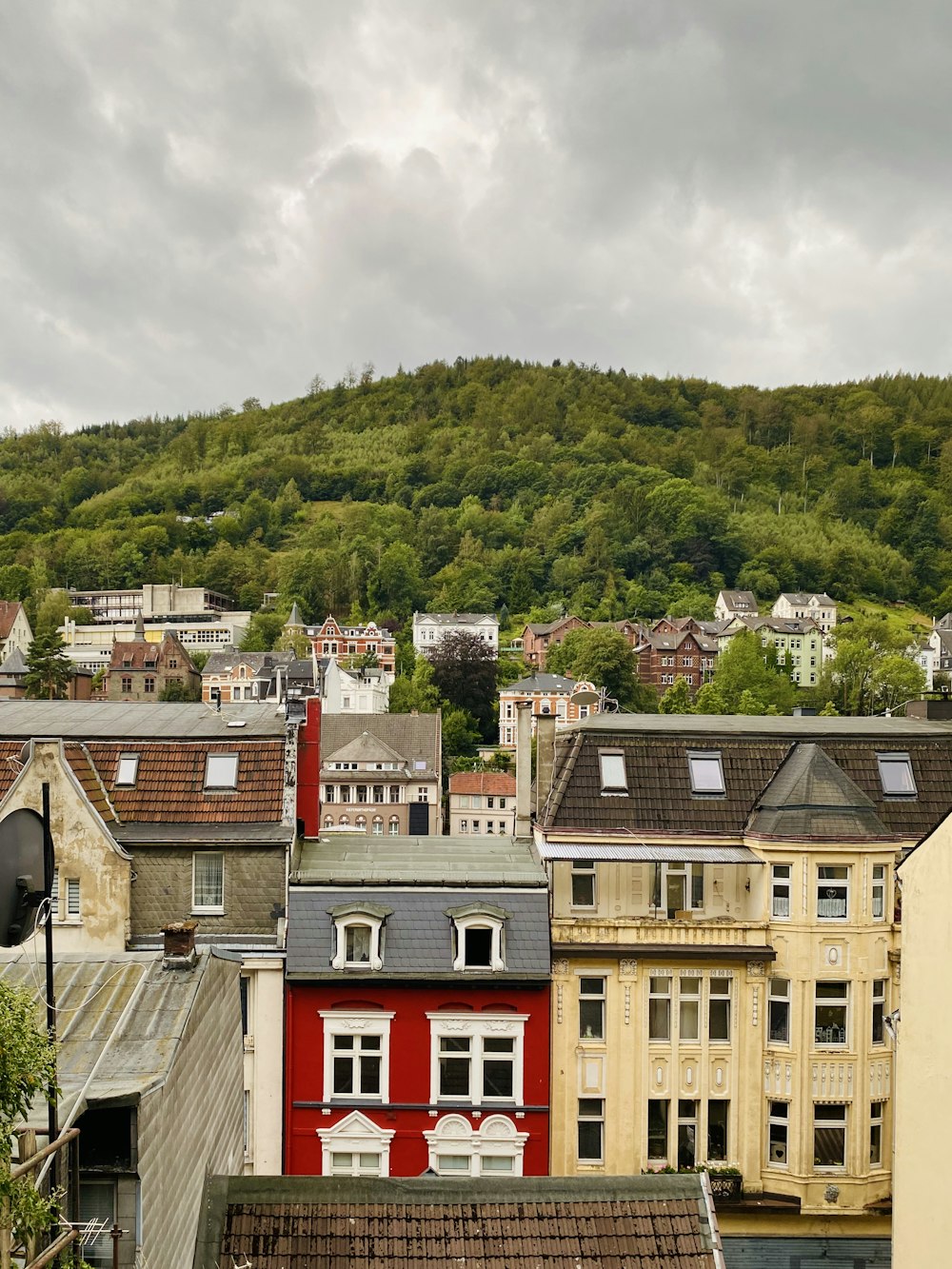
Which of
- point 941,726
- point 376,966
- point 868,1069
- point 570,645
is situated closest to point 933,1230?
point 868,1069

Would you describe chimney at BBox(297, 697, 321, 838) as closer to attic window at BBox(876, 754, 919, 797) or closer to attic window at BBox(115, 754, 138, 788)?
attic window at BBox(115, 754, 138, 788)

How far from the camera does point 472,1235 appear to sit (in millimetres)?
12055

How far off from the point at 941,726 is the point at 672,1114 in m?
12.1

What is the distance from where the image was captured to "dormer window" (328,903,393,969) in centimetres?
2388

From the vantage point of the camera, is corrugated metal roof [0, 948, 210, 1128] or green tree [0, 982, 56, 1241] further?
corrugated metal roof [0, 948, 210, 1128]

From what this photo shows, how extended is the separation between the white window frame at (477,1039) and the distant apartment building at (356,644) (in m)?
138

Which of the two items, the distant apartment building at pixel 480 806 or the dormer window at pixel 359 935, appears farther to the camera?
the distant apartment building at pixel 480 806

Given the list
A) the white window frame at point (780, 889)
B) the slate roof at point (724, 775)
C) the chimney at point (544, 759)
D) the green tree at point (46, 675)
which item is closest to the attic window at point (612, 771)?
the slate roof at point (724, 775)

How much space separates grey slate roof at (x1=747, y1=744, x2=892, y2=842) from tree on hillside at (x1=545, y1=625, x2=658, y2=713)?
11250 centimetres

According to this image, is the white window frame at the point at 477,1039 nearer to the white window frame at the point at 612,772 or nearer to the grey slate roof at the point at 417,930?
the grey slate roof at the point at 417,930

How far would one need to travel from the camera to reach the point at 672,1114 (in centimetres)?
2444

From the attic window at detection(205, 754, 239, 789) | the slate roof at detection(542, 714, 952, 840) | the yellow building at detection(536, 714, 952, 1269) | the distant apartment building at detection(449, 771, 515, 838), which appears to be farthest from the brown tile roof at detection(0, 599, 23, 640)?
the yellow building at detection(536, 714, 952, 1269)

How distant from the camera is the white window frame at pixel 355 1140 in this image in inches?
931

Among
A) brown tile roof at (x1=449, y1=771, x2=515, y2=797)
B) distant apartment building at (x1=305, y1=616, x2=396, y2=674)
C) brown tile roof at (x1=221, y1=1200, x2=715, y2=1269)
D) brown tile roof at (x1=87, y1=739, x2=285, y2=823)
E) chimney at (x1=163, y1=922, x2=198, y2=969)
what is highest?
distant apartment building at (x1=305, y1=616, x2=396, y2=674)
